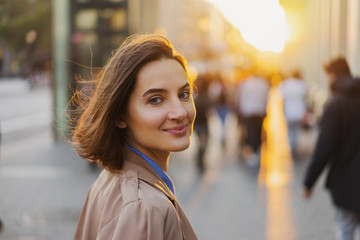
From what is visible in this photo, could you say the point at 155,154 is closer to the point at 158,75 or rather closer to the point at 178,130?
the point at 178,130

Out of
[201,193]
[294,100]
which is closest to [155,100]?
[201,193]

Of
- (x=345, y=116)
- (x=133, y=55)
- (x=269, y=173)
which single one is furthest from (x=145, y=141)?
(x=269, y=173)

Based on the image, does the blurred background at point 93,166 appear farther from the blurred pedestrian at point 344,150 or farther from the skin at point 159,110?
the blurred pedestrian at point 344,150

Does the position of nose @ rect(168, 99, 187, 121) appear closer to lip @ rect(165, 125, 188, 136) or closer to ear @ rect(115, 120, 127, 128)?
lip @ rect(165, 125, 188, 136)

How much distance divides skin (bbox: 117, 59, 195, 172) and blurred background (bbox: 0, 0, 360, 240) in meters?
0.46

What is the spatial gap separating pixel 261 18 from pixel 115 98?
979 inches

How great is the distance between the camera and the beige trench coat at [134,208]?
155 cm

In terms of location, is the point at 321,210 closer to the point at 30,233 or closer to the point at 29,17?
the point at 30,233

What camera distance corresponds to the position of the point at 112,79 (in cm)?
184

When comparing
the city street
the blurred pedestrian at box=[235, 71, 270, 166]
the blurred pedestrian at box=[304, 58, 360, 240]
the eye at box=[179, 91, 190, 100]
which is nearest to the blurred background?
the city street

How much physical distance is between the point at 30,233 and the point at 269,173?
5366 millimetres

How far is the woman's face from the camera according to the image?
1.80 meters

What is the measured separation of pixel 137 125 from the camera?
185 cm

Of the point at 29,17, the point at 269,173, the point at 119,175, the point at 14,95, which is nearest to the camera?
the point at 119,175
